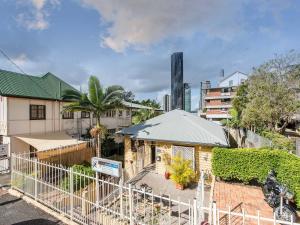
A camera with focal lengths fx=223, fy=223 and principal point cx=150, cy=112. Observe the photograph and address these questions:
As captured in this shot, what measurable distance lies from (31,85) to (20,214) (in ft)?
51.9

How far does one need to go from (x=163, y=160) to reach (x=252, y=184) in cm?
716

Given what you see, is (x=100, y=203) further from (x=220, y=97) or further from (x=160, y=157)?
(x=220, y=97)

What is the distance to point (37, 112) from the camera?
21.6 m

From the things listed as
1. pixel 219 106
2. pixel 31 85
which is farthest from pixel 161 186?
pixel 219 106

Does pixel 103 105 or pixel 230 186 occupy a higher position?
pixel 103 105

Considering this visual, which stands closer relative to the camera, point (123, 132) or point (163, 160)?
point (163, 160)

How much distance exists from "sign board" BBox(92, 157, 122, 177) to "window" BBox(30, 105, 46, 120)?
1420 cm

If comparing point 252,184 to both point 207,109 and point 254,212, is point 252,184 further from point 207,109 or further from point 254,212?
point 207,109

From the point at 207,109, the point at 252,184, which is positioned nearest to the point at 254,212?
the point at 252,184

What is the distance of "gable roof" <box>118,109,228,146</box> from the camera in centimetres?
1758

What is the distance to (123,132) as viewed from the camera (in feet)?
70.8

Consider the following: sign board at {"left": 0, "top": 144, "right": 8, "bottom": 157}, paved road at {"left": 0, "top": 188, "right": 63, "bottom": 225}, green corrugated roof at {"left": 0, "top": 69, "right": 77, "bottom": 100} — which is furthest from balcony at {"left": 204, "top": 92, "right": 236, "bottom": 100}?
paved road at {"left": 0, "top": 188, "right": 63, "bottom": 225}

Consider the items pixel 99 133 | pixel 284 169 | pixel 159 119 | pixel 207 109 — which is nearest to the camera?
pixel 284 169

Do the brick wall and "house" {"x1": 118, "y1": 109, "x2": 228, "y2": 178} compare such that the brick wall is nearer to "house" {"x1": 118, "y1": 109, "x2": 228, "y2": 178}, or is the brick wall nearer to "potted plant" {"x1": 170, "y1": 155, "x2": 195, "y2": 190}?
"house" {"x1": 118, "y1": 109, "x2": 228, "y2": 178}
